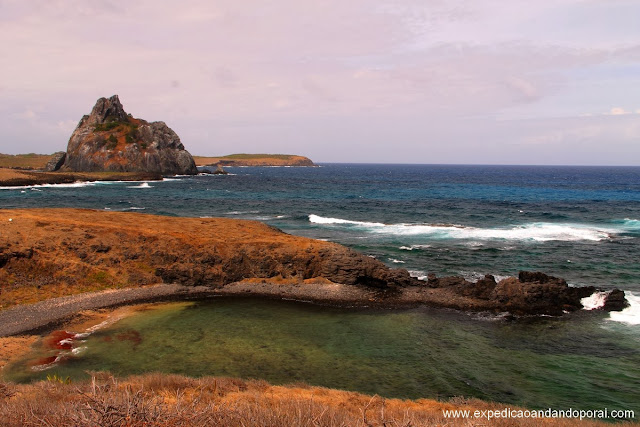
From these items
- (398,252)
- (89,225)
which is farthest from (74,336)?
(398,252)

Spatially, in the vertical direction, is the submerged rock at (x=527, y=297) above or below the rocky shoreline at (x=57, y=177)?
below

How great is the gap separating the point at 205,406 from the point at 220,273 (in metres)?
20.1

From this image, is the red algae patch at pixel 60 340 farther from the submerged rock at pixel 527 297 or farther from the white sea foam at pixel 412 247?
the white sea foam at pixel 412 247

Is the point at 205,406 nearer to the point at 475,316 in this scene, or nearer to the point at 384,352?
the point at 384,352

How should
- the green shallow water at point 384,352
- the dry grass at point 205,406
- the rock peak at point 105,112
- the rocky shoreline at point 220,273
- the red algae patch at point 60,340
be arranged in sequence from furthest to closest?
the rock peak at point 105,112 → the rocky shoreline at point 220,273 → the red algae patch at point 60,340 → the green shallow water at point 384,352 → the dry grass at point 205,406

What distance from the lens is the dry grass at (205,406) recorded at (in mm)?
8180

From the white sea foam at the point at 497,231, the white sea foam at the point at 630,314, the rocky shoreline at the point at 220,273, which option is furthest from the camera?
the white sea foam at the point at 497,231

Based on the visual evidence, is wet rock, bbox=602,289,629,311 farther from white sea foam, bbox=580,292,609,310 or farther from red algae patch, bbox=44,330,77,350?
red algae patch, bbox=44,330,77,350

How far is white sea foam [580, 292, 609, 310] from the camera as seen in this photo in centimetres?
2661

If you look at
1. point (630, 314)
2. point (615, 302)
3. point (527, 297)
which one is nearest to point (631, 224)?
point (615, 302)

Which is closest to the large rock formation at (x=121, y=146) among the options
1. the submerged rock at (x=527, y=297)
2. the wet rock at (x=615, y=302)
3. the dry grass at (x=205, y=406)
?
the submerged rock at (x=527, y=297)

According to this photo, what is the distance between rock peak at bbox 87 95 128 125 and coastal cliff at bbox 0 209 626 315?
129 metres

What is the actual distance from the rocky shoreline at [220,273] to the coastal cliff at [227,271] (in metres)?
0.07

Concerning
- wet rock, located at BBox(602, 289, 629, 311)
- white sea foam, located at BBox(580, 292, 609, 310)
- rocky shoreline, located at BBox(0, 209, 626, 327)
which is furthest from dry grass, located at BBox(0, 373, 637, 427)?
wet rock, located at BBox(602, 289, 629, 311)
